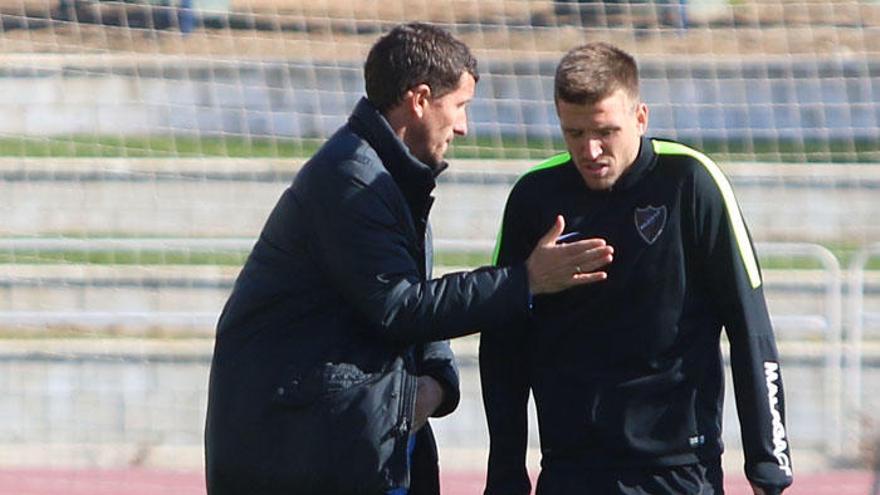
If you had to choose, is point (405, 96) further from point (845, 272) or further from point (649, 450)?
point (845, 272)

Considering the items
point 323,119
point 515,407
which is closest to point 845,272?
point 323,119

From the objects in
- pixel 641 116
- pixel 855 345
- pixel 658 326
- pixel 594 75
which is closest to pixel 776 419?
pixel 658 326

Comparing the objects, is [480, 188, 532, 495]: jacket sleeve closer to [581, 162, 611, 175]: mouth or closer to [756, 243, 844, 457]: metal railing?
[581, 162, 611, 175]: mouth

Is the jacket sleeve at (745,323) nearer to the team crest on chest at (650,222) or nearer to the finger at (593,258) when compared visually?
the team crest on chest at (650,222)

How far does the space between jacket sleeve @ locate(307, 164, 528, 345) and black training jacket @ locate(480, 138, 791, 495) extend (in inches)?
9.0

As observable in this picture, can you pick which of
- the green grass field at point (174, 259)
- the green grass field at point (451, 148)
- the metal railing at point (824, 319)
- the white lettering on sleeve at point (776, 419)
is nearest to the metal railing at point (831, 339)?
the metal railing at point (824, 319)

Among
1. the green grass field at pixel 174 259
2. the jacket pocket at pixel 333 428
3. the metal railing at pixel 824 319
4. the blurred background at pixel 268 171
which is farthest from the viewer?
the green grass field at pixel 174 259

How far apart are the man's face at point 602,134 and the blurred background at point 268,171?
4259 millimetres

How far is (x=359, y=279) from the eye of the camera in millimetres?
3260

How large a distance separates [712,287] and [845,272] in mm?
5362

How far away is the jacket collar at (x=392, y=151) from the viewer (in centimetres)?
335

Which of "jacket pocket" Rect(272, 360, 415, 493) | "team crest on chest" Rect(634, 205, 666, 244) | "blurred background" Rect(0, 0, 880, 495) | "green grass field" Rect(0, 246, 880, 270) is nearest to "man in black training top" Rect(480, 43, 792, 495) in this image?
"team crest on chest" Rect(634, 205, 666, 244)

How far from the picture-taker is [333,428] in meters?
3.32

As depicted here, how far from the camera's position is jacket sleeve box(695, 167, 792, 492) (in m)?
3.35
